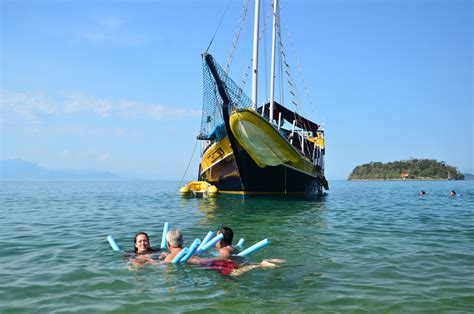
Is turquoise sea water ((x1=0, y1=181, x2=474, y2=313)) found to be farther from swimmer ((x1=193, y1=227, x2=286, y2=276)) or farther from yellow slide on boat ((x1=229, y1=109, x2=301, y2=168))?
yellow slide on boat ((x1=229, y1=109, x2=301, y2=168))

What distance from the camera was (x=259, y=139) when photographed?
19531mm

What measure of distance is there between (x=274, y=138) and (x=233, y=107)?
2731 mm

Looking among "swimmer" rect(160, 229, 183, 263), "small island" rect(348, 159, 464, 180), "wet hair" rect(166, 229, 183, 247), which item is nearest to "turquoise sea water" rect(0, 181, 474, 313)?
"swimmer" rect(160, 229, 183, 263)

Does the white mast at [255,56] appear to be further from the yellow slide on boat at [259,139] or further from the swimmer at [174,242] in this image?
Result: the swimmer at [174,242]

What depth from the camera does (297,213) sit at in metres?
16.1

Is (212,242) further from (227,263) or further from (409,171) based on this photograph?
(409,171)

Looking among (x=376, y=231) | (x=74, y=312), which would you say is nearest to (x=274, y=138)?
(x=376, y=231)

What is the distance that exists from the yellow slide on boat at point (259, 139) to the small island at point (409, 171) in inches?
4897

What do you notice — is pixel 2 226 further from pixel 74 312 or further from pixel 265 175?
pixel 265 175

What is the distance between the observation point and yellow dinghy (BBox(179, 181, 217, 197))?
24.6 m

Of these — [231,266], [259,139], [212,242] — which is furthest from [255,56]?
[231,266]

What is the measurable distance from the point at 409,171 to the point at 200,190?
128993mm

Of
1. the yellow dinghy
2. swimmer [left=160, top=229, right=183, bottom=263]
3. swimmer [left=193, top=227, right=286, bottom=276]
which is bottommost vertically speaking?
swimmer [left=193, top=227, right=286, bottom=276]

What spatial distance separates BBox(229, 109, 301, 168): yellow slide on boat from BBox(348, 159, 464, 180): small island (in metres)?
124
